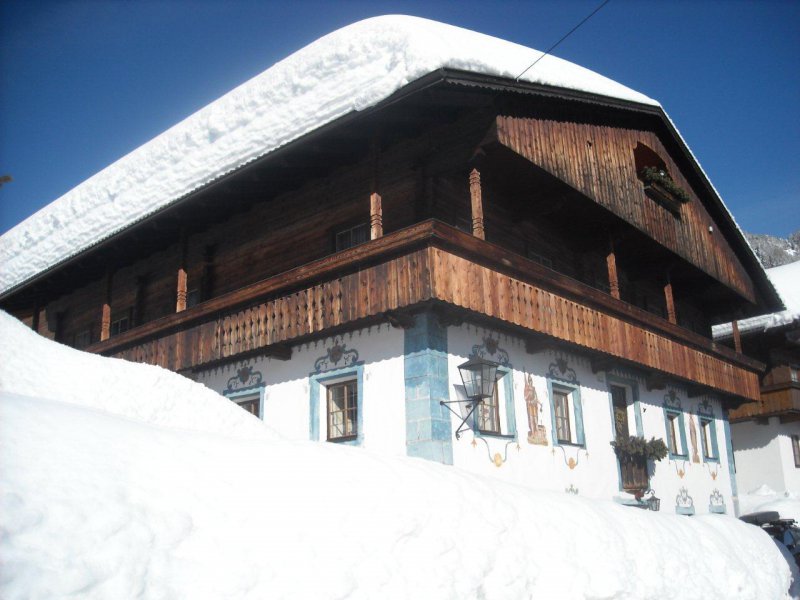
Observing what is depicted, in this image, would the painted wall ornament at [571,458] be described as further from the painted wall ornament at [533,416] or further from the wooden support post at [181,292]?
the wooden support post at [181,292]

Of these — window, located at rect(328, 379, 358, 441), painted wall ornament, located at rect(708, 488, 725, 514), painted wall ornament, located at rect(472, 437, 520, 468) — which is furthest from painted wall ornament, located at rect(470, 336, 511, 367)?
painted wall ornament, located at rect(708, 488, 725, 514)

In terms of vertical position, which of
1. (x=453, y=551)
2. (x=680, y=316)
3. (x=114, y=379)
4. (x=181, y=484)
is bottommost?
(x=453, y=551)

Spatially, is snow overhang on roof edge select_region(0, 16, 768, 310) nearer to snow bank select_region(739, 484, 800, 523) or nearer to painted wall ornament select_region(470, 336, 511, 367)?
painted wall ornament select_region(470, 336, 511, 367)

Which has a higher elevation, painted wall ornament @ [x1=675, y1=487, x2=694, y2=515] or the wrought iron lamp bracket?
the wrought iron lamp bracket

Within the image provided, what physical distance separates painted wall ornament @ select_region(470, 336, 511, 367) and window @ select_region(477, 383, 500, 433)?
16.2 inches

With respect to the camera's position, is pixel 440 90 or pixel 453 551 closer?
pixel 453 551

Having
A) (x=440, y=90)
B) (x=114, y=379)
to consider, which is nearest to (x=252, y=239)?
(x=440, y=90)

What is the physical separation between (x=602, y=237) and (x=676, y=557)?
7966 mm

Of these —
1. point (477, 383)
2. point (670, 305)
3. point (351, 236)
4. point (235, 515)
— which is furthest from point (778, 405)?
point (235, 515)

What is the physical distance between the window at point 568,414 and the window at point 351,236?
161 inches

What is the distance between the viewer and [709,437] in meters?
18.6

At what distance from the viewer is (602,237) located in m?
15.0

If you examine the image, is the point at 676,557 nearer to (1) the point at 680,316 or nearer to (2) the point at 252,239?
(2) the point at 252,239

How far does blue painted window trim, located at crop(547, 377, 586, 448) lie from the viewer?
12.5m
